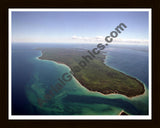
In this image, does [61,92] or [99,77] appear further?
[99,77]

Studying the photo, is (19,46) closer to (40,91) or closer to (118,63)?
(40,91)

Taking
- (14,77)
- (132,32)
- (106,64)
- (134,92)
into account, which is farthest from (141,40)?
(14,77)

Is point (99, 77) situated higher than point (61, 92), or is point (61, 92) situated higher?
point (99, 77)

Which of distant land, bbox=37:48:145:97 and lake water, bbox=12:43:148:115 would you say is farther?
distant land, bbox=37:48:145:97

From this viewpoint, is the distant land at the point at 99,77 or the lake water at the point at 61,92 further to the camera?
the distant land at the point at 99,77
